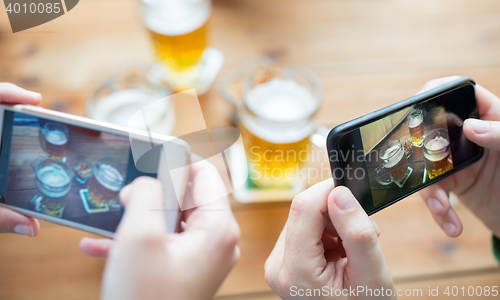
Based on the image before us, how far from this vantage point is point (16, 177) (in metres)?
0.49

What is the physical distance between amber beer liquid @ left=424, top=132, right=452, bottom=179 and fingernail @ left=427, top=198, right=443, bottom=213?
81mm

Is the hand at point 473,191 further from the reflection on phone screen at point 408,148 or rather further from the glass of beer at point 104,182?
the glass of beer at point 104,182

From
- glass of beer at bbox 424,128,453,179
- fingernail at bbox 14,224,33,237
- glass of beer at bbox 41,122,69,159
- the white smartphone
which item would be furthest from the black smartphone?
fingernail at bbox 14,224,33,237

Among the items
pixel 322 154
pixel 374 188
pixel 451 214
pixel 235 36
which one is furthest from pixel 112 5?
pixel 451 214

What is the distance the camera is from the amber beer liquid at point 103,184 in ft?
1.58

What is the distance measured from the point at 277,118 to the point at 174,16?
0.26 meters

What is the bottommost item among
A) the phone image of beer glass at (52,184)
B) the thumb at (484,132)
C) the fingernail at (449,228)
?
the fingernail at (449,228)

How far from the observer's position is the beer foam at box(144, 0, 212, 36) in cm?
61

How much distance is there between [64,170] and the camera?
493 mm

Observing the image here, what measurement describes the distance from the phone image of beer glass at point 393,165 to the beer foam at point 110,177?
0.35 m

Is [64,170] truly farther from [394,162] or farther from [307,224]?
[394,162]

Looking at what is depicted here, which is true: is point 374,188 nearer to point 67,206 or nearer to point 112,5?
point 67,206

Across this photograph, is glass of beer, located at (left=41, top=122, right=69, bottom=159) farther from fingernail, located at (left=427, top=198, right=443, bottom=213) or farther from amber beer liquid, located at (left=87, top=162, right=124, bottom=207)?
fingernail, located at (left=427, top=198, right=443, bottom=213)

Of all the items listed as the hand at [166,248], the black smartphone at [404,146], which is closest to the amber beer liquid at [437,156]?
the black smartphone at [404,146]
